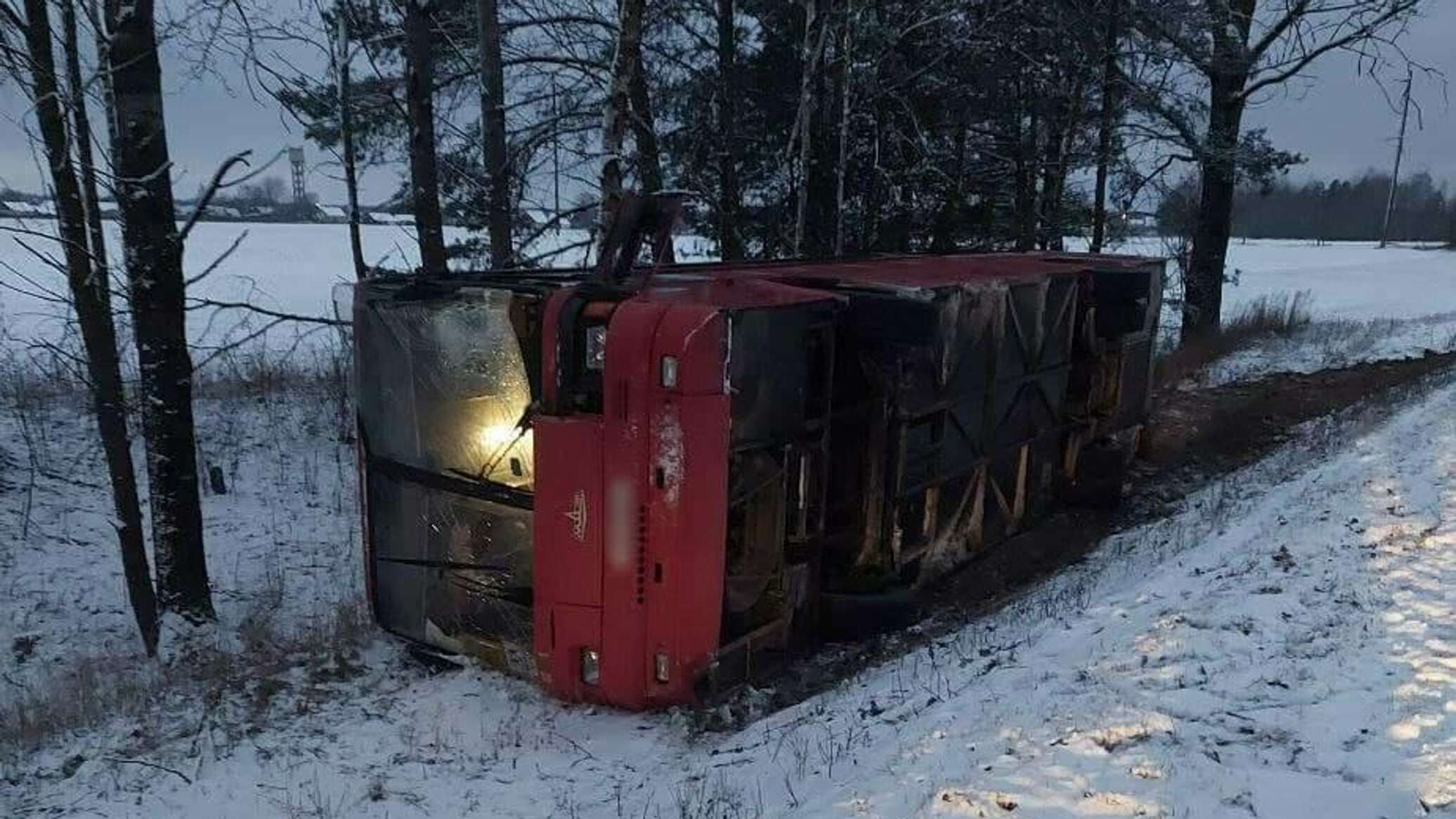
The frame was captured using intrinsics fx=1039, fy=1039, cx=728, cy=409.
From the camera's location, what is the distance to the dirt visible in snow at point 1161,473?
19.0 feet

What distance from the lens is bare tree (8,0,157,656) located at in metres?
5.94

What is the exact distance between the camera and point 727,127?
1470 centimetres

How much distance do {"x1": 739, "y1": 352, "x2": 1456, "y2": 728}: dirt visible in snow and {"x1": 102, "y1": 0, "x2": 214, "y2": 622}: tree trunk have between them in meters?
3.90

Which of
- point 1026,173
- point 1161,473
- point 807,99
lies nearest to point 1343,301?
point 1026,173

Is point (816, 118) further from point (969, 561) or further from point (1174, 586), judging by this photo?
point (1174, 586)

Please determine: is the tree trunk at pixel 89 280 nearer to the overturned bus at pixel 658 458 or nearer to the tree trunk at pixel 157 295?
the tree trunk at pixel 157 295

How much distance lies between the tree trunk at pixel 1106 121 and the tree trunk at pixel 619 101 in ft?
35.3

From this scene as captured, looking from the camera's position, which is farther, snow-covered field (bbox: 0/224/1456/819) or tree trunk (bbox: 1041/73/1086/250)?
tree trunk (bbox: 1041/73/1086/250)

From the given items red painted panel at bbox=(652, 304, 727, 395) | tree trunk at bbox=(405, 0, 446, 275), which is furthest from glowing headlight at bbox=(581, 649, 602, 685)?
tree trunk at bbox=(405, 0, 446, 275)

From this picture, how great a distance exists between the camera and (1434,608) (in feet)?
14.7

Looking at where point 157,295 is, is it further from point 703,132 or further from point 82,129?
point 703,132

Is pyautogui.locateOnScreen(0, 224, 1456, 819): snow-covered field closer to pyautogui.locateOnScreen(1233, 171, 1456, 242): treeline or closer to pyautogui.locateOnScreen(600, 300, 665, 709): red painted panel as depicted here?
pyautogui.locateOnScreen(600, 300, 665, 709): red painted panel

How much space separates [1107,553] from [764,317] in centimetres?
378

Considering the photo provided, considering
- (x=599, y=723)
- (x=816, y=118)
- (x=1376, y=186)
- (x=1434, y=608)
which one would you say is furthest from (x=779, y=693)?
(x=1376, y=186)
